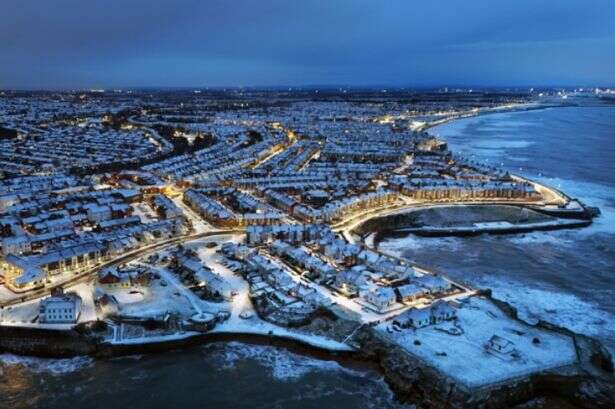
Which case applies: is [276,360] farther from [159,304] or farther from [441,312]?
[441,312]

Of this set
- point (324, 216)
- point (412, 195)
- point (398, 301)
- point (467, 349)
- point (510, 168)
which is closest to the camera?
point (467, 349)

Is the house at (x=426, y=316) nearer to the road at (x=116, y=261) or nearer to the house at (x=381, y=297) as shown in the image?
the house at (x=381, y=297)

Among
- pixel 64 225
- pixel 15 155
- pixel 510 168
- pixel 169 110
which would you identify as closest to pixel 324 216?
pixel 64 225

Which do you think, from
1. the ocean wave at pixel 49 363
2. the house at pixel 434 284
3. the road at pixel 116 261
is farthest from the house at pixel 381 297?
the road at pixel 116 261

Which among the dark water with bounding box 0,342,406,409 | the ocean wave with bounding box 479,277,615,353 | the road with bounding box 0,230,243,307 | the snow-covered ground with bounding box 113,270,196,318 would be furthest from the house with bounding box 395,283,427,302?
the road with bounding box 0,230,243,307

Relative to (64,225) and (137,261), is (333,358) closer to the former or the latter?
(137,261)

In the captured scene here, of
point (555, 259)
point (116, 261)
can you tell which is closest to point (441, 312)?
point (555, 259)

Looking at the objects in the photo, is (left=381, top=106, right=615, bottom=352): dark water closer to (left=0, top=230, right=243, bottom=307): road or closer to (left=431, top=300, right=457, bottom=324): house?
(left=431, top=300, right=457, bottom=324): house
